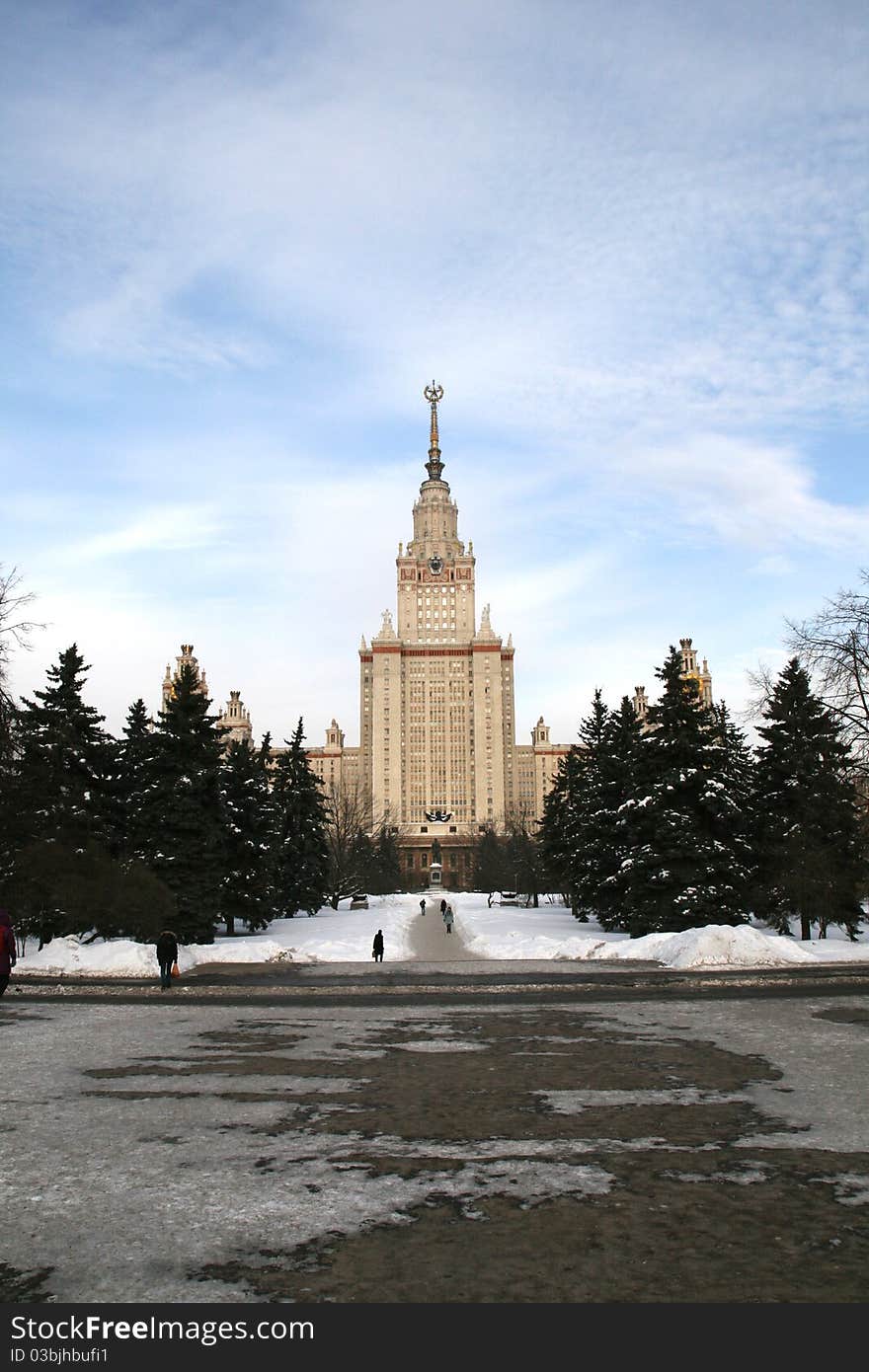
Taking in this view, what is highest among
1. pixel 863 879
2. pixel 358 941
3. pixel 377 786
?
pixel 377 786

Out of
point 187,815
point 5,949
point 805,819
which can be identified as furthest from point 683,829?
point 5,949

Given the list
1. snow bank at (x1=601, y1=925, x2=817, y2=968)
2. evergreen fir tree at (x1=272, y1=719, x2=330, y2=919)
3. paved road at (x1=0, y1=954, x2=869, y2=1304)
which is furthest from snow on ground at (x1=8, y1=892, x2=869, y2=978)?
paved road at (x1=0, y1=954, x2=869, y2=1304)

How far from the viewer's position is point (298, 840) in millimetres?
55156

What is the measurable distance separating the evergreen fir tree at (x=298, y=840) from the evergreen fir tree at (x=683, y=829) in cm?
2238

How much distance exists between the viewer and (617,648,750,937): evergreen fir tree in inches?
1329

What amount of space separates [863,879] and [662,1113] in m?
29.1

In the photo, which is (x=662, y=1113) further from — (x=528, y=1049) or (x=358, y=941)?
(x=358, y=941)

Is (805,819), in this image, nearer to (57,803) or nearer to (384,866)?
(57,803)

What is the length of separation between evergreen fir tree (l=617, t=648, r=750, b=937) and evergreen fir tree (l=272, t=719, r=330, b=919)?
2238 cm

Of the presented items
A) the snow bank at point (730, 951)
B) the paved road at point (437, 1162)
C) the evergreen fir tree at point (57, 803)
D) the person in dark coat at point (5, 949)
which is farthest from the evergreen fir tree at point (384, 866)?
the paved road at point (437, 1162)

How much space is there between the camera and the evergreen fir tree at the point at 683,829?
33750 mm

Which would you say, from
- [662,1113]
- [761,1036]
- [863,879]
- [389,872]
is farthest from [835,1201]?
[389,872]

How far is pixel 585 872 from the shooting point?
153 feet

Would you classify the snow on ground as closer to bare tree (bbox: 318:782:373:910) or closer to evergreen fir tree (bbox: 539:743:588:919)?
evergreen fir tree (bbox: 539:743:588:919)
